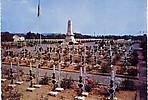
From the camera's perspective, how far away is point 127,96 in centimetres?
400

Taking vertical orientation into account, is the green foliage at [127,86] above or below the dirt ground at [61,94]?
above

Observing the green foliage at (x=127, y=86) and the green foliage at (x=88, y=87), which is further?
the green foliage at (x=127, y=86)

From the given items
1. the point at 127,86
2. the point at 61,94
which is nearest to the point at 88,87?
the point at 61,94

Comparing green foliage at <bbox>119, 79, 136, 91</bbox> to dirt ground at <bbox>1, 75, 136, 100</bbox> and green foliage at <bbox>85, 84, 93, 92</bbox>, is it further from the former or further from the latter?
green foliage at <bbox>85, 84, 93, 92</bbox>

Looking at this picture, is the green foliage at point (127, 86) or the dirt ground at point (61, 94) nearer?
the dirt ground at point (61, 94)

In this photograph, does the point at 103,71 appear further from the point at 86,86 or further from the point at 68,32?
the point at 68,32

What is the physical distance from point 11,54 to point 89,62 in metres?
4.15

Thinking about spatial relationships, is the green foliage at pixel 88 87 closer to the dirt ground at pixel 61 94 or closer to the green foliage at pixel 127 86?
the dirt ground at pixel 61 94

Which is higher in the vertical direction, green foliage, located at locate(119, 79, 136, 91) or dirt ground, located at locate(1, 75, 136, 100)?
green foliage, located at locate(119, 79, 136, 91)

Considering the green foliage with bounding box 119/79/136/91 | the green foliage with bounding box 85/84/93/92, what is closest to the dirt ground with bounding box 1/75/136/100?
the green foliage with bounding box 85/84/93/92

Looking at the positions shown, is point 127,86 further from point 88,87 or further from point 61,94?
point 61,94

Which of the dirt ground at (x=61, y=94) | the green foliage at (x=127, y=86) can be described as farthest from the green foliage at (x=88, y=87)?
the green foliage at (x=127, y=86)

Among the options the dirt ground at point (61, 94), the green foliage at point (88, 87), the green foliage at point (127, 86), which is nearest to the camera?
the dirt ground at point (61, 94)

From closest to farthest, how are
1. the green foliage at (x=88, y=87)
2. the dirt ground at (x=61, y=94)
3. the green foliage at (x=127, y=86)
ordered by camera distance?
the dirt ground at (x=61, y=94), the green foliage at (x=88, y=87), the green foliage at (x=127, y=86)
